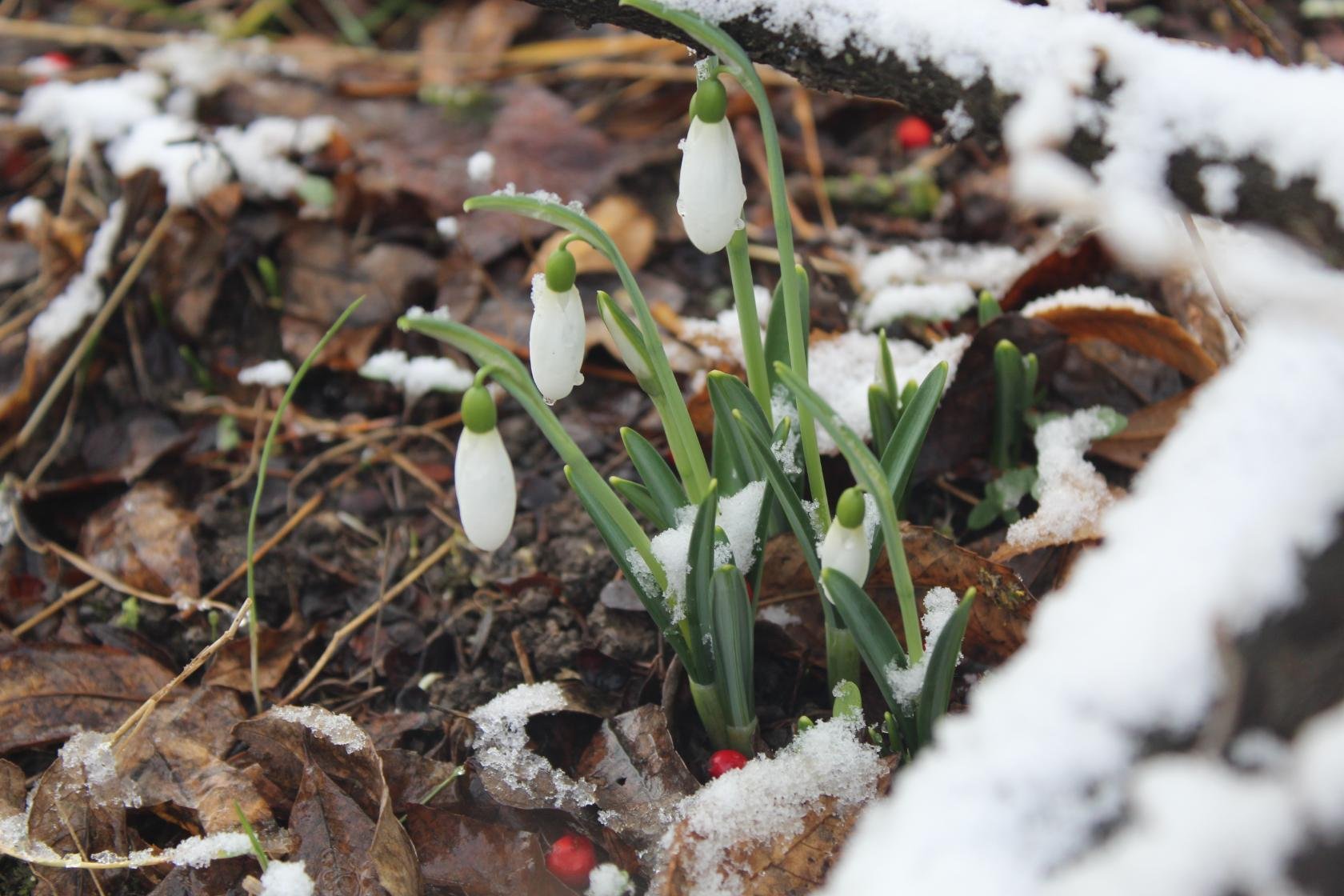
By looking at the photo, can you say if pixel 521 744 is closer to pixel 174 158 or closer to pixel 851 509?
pixel 851 509

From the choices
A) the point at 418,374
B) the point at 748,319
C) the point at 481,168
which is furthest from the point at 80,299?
the point at 748,319

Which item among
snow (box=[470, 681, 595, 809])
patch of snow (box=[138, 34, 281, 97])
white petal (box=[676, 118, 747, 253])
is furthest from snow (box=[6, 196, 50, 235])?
white petal (box=[676, 118, 747, 253])

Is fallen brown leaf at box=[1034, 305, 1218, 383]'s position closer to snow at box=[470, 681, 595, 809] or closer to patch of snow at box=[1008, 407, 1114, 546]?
patch of snow at box=[1008, 407, 1114, 546]

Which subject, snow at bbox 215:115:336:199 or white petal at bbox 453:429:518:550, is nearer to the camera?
white petal at bbox 453:429:518:550

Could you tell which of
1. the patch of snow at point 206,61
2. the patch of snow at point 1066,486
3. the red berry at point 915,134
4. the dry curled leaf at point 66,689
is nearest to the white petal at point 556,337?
the patch of snow at point 1066,486

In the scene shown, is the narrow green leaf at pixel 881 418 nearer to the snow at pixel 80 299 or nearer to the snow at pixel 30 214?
the snow at pixel 80 299

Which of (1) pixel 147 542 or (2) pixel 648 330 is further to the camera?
(1) pixel 147 542
